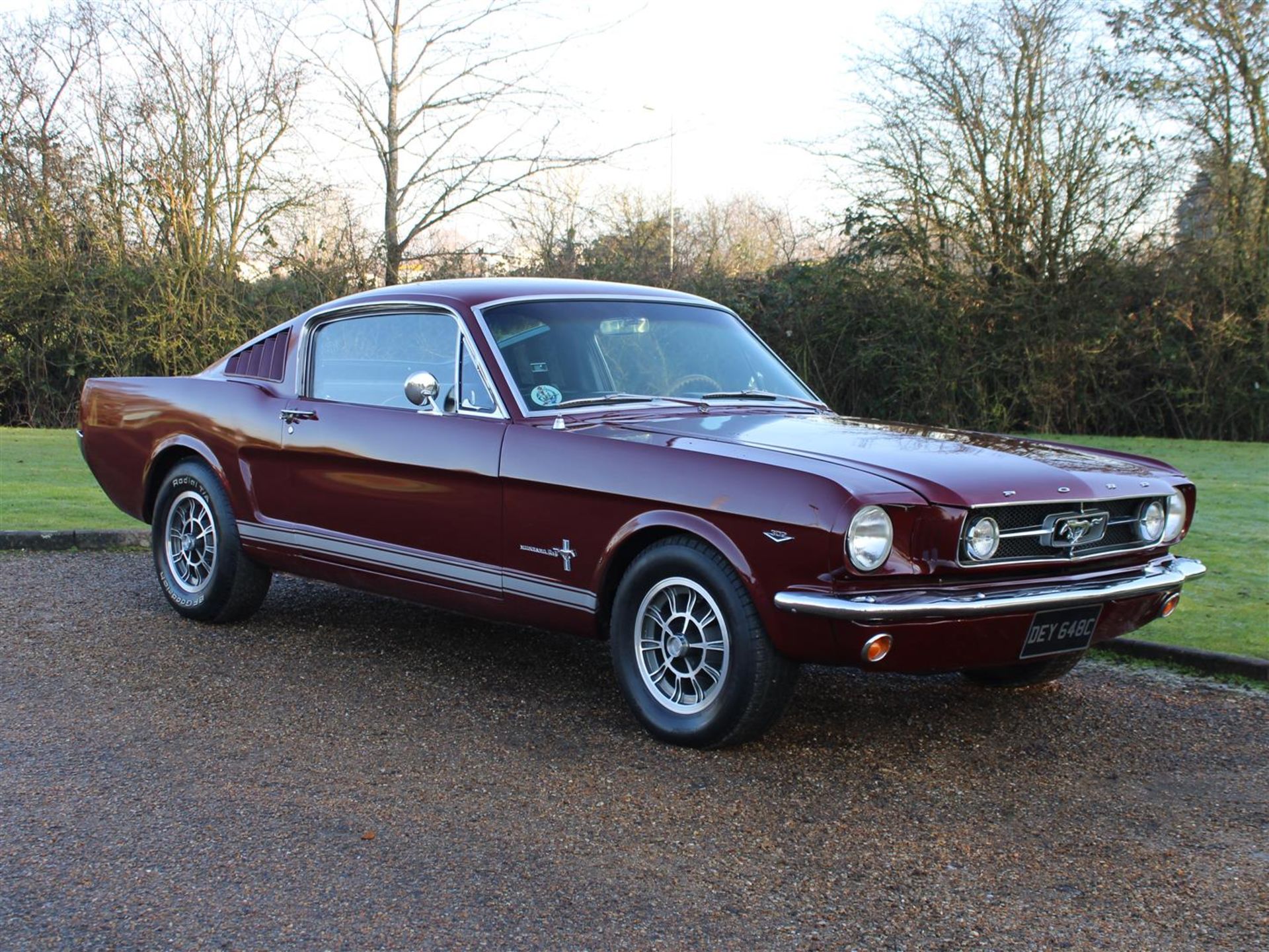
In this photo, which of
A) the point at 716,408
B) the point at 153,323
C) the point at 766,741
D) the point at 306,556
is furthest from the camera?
the point at 153,323

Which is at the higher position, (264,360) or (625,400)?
(264,360)

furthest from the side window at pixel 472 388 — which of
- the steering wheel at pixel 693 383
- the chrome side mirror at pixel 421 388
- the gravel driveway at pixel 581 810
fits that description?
the gravel driveway at pixel 581 810

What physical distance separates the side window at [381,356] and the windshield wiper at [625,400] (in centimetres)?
52

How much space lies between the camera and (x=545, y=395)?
5215 millimetres

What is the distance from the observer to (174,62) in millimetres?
19500

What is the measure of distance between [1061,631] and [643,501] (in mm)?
1466

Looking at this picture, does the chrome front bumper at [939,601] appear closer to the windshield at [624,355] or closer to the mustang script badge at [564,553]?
the mustang script badge at [564,553]

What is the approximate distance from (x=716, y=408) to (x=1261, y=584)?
387 cm

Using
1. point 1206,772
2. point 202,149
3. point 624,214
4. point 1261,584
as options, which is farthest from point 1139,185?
point 1206,772

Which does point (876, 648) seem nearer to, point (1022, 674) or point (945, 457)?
point (945, 457)

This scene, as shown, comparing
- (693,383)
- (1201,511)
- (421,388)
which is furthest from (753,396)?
(1201,511)

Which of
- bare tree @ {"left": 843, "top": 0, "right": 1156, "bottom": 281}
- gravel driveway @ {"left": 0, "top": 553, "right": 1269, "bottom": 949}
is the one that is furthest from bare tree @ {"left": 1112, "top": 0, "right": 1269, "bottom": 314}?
gravel driveway @ {"left": 0, "top": 553, "right": 1269, "bottom": 949}

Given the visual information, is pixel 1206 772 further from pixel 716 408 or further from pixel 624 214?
pixel 624 214

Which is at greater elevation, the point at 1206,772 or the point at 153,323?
the point at 153,323
